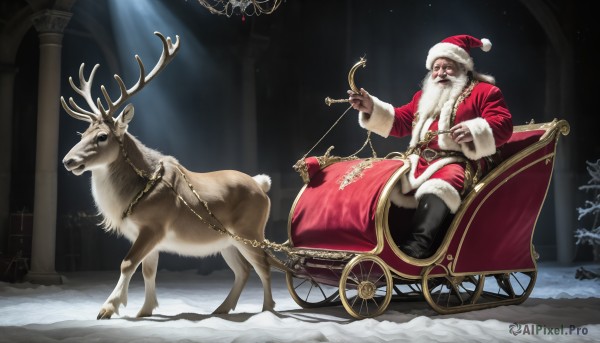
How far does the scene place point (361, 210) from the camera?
398cm

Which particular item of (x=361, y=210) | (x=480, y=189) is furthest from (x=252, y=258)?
(x=480, y=189)

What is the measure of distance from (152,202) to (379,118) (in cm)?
173

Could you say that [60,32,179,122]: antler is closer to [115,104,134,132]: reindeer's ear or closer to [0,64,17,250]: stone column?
[115,104,134,132]: reindeer's ear

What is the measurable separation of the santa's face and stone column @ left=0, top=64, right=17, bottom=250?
18.0 ft

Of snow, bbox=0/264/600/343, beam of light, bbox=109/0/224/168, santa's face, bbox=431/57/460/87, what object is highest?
beam of light, bbox=109/0/224/168

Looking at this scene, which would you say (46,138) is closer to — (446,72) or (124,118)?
(124,118)

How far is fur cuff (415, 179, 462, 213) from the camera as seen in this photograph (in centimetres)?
402

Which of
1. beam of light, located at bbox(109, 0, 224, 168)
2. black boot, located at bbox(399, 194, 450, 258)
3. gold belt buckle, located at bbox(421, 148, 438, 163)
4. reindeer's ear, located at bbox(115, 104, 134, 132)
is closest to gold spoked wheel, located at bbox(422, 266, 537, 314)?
black boot, located at bbox(399, 194, 450, 258)

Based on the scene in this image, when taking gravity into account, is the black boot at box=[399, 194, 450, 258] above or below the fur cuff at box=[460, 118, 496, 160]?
below

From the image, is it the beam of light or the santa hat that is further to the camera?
the beam of light

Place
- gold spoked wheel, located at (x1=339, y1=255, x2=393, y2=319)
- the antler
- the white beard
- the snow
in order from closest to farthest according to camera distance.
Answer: the snow
gold spoked wheel, located at (x1=339, y1=255, x2=393, y2=319)
the antler
the white beard

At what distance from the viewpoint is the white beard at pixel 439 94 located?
4582 mm

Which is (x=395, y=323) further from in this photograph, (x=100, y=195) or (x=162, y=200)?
(x=100, y=195)

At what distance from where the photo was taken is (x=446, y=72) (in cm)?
462
